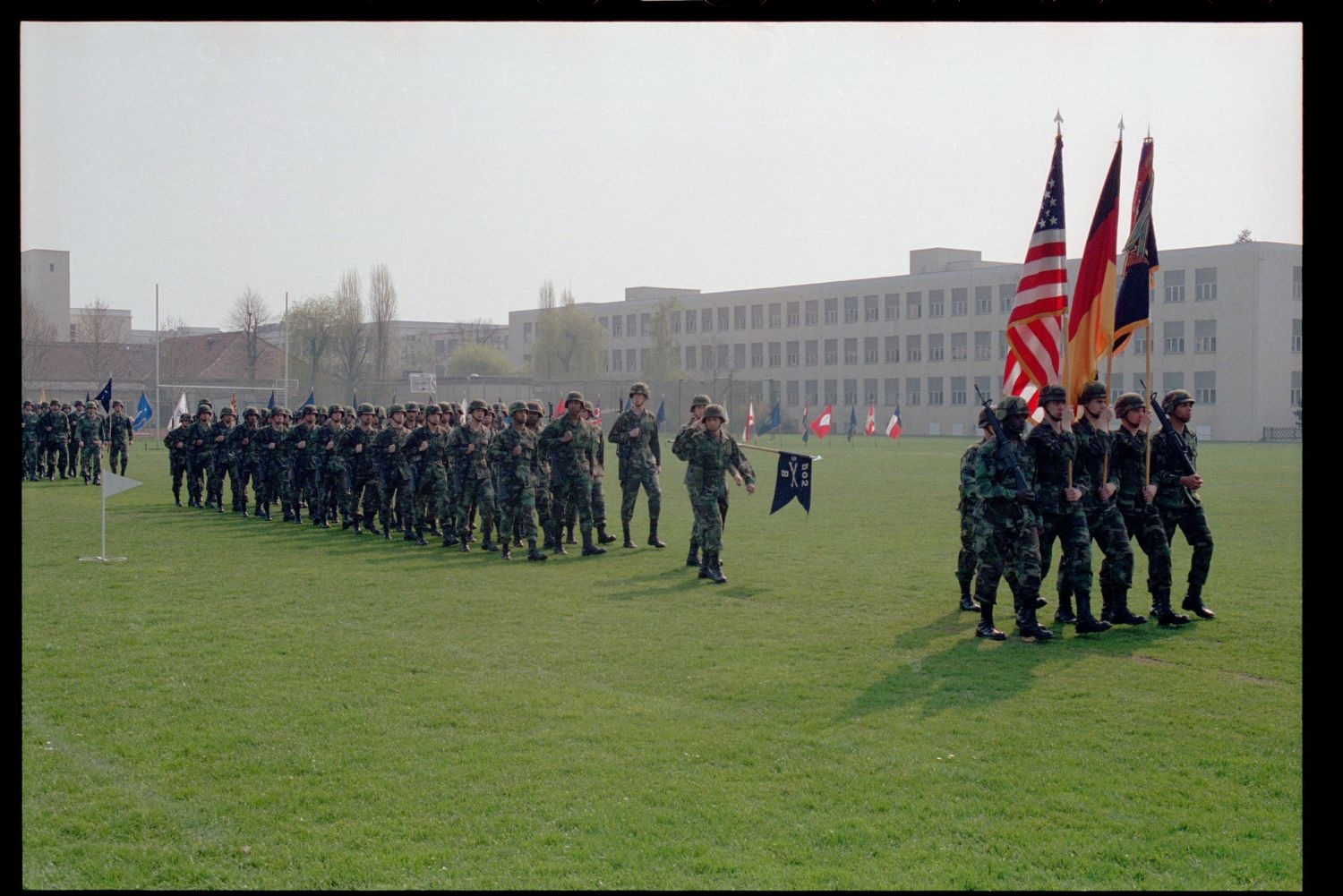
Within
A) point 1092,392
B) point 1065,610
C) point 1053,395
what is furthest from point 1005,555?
point 1092,392

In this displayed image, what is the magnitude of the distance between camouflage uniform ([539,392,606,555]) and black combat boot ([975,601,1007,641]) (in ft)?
23.7

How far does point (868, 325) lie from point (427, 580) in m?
79.2

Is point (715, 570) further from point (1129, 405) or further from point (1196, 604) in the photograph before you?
point (1196, 604)

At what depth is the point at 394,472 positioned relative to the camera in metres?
19.3

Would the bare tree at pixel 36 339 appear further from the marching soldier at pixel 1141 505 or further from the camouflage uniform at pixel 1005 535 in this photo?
the marching soldier at pixel 1141 505

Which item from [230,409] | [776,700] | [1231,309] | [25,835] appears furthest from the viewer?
[1231,309]

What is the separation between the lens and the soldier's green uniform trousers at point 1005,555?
10.8 meters

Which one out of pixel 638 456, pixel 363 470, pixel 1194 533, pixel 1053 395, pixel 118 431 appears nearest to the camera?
pixel 1053 395

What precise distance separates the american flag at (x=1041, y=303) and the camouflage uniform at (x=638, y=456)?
6.35 m

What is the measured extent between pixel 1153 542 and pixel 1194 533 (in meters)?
0.67

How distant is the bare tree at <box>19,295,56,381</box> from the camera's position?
59406 mm

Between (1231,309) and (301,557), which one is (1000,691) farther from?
(1231,309)
